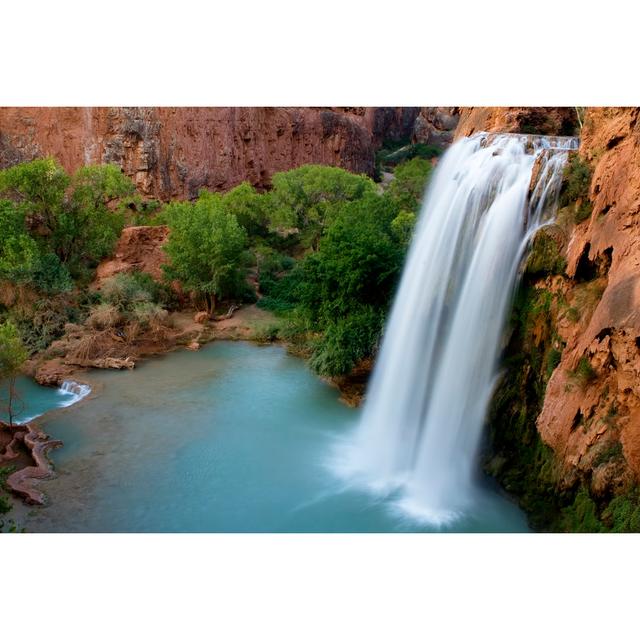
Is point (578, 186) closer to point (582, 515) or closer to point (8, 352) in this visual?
point (582, 515)

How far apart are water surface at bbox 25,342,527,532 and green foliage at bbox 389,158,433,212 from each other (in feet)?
23.2

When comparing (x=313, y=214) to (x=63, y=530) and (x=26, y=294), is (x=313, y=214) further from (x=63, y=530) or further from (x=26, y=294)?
(x=63, y=530)

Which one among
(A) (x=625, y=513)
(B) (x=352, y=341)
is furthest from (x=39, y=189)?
(A) (x=625, y=513)

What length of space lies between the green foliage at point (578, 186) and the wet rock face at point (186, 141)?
2047cm

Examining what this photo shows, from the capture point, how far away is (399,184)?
67.8 ft

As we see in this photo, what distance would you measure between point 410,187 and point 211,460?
13.6 m

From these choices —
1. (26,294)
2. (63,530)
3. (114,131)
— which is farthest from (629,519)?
(114,131)

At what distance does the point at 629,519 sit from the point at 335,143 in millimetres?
26312

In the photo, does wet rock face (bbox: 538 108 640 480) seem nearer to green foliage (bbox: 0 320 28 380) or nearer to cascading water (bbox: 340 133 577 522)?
cascading water (bbox: 340 133 577 522)

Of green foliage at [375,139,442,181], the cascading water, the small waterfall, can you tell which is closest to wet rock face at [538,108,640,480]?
the cascading water

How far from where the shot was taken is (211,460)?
30.5ft

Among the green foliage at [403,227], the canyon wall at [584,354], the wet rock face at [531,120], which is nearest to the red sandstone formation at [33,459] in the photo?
the canyon wall at [584,354]

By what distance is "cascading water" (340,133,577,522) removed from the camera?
837cm

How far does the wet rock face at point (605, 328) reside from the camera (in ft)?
20.6
